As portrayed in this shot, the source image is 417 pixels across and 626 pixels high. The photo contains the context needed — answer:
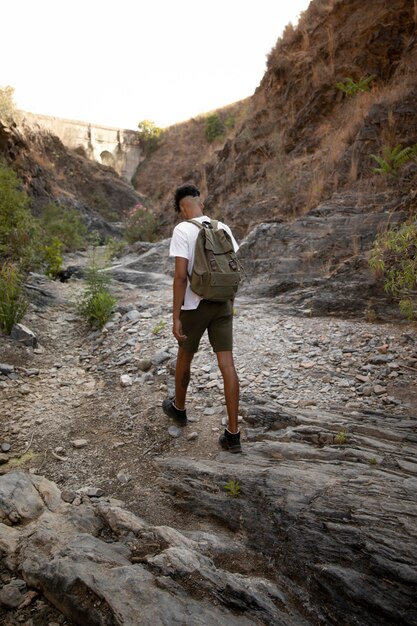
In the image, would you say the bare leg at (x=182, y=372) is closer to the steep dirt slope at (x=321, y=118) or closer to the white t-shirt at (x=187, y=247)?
the white t-shirt at (x=187, y=247)

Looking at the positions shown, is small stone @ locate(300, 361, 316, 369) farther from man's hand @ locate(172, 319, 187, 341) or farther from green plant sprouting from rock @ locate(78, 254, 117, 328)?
green plant sprouting from rock @ locate(78, 254, 117, 328)

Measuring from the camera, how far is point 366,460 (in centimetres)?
261

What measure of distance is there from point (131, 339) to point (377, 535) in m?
3.86

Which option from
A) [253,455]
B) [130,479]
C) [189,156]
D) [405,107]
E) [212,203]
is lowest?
[130,479]

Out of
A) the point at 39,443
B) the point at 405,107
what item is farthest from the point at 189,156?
the point at 39,443

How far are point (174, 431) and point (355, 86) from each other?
952 cm

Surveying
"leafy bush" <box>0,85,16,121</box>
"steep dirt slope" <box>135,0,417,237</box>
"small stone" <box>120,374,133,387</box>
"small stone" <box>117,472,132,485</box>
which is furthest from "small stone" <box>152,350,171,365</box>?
"leafy bush" <box>0,85,16,121</box>

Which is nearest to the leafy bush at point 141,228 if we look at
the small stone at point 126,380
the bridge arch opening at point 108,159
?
the small stone at point 126,380

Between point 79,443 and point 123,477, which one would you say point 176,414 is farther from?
point 79,443

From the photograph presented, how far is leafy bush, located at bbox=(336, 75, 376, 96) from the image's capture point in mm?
9461

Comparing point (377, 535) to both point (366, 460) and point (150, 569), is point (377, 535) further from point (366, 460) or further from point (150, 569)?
point (150, 569)

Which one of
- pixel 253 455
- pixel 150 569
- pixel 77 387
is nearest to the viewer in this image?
pixel 150 569

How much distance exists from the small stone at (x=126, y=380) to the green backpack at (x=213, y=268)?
6.33 feet

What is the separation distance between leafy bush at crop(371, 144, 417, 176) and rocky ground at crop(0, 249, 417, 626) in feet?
10.5
